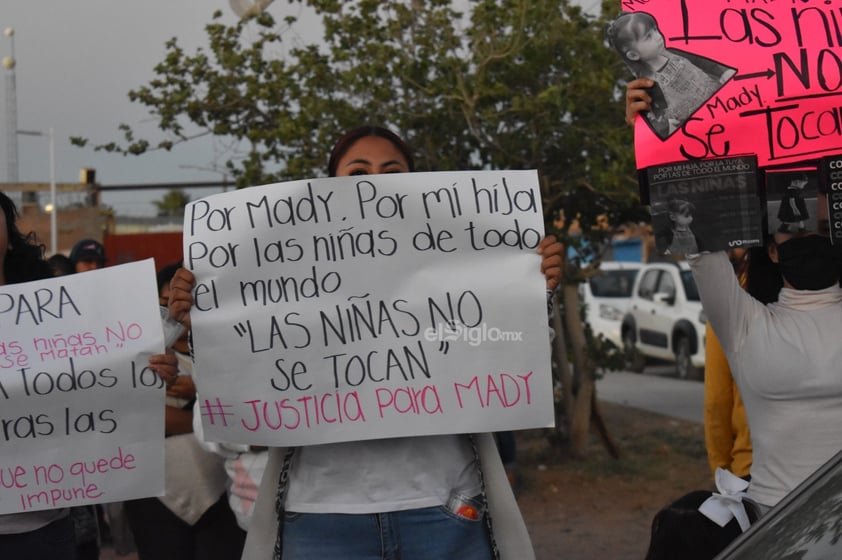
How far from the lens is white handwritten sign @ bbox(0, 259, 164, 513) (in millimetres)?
3545

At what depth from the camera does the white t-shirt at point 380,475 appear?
3.02 meters

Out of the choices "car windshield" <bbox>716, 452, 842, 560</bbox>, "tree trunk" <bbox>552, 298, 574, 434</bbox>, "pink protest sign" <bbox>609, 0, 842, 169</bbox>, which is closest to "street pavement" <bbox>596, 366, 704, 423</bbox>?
"tree trunk" <bbox>552, 298, 574, 434</bbox>

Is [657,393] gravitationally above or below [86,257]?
below

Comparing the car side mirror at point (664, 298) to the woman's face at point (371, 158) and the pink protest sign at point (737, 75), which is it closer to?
the pink protest sign at point (737, 75)

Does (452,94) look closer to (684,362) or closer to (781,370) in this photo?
(781,370)

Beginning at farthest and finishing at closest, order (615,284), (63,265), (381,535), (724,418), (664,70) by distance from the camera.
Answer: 1. (615,284)
2. (63,265)
3. (724,418)
4. (664,70)
5. (381,535)

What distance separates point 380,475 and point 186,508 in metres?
1.80

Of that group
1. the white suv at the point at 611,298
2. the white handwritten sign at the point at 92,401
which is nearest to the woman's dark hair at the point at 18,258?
the white handwritten sign at the point at 92,401

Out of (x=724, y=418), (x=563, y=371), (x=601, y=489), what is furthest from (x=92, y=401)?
(x=563, y=371)

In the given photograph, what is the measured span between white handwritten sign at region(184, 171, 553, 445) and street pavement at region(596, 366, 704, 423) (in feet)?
31.0

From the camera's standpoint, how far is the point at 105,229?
21.4 meters

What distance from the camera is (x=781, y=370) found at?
11.2 ft

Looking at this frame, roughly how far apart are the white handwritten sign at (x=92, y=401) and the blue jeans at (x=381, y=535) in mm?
750

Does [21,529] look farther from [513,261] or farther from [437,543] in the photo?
[513,261]
